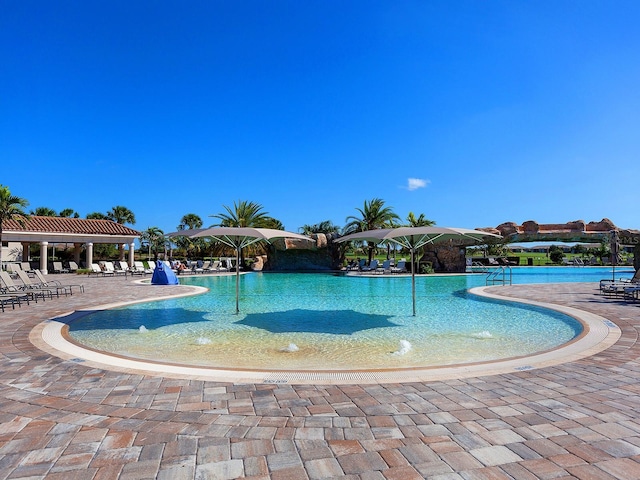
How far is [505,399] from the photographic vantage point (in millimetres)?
4066

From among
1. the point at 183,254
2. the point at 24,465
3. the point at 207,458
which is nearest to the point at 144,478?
the point at 207,458

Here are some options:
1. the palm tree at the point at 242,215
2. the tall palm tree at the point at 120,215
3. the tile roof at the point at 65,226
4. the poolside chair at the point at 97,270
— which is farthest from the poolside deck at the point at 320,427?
the tall palm tree at the point at 120,215

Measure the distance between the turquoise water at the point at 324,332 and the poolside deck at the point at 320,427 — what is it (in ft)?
5.15

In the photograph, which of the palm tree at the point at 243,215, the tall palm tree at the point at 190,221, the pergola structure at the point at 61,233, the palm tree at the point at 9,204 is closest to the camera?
the palm tree at the point at 9,204

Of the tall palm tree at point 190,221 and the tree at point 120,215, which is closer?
the tree at point 120,215

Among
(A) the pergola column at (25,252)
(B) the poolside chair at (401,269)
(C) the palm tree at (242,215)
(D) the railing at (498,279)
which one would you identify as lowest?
(D) the railing at (498,279)

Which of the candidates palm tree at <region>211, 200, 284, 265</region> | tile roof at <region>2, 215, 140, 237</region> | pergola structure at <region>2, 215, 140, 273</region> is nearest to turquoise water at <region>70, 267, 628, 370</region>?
palm tree at <region>211, 200, 284, 265</region>

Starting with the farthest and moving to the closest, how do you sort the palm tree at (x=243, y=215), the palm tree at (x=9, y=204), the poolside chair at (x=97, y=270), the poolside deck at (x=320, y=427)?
1. the palm tree at (x=243, y=215)
2. the poolside chair at (x=97, y=270)
3. the palm tree at (x=9, y=204)
4. the poolside deck at (x=320, y=427)

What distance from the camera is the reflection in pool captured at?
6516 mm

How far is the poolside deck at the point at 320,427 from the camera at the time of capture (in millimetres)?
2738

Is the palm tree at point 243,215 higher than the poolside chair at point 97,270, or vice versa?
the palm tree at point 243,215

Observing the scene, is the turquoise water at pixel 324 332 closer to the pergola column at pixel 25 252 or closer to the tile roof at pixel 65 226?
the tile roof at pixel 65 226

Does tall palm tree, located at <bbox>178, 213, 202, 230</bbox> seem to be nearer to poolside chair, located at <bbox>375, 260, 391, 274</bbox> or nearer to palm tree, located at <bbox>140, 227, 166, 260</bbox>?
palm tree, located at <bbox>140, 227, 166, 260</bbox>

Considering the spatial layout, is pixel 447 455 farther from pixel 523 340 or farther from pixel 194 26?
pixel 194 26
